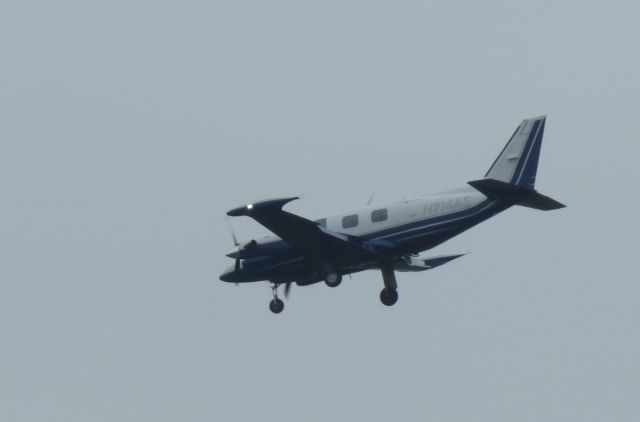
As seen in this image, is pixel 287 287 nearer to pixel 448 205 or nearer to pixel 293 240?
pixel 293 240

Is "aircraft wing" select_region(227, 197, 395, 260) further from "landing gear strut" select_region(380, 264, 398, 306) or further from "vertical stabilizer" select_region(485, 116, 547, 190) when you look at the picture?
"vertical stabilizer" select_region(485, 116, 547, 190)

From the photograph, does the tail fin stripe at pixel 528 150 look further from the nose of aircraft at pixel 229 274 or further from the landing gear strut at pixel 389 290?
the nose of aircraft at pixel 229 274

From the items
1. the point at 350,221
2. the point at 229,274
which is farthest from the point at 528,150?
the point at 229,274

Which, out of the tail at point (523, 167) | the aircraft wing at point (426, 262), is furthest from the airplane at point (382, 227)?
the aircraft wing at point (426, 262)

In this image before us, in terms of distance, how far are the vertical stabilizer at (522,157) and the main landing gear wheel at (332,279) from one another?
7.55 metres

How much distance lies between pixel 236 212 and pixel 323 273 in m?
6.23

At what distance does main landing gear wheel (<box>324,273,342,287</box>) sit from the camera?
80.4m

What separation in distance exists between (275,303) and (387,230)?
6638 mm

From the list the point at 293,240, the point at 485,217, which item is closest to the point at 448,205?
the point at 485,217

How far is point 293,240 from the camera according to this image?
8025 cm

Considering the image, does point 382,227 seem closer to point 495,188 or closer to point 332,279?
point 332,279

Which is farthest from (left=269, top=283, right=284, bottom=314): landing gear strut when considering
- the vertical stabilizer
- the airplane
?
the vertical stabilizer

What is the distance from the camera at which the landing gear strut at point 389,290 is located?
268 feet

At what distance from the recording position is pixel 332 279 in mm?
80438
